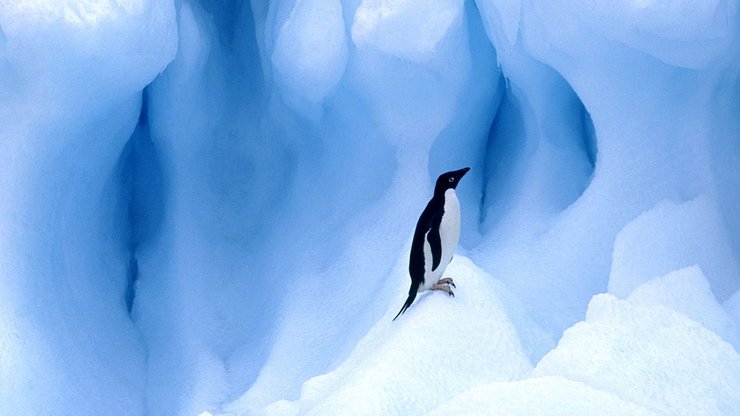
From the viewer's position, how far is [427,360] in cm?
150

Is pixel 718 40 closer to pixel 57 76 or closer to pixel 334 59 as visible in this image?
pixel 334 59

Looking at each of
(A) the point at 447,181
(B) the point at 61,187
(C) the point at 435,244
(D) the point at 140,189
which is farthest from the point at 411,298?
(D) the point at 140,189

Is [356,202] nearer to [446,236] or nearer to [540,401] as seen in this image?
[446,236]

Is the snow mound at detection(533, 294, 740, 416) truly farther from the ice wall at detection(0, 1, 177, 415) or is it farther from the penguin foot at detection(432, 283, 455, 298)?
the ice wall at detection(0, 1, 177, 415)

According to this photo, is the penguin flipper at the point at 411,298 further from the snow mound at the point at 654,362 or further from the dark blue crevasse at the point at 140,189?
the dark blue crevasse at the point at 140,189

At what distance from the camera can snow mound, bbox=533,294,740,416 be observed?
4.20 feet

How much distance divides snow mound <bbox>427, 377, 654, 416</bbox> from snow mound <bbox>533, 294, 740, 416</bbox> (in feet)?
0.26

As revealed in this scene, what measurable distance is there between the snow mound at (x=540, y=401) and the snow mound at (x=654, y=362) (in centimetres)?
8

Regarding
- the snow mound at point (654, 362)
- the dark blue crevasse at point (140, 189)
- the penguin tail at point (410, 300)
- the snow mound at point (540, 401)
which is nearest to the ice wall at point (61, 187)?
the dark blue crevasse at point (140, 189)

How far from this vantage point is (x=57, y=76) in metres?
1.93

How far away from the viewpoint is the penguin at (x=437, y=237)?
1.58 meters

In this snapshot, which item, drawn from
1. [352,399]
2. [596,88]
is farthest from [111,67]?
[596,88]

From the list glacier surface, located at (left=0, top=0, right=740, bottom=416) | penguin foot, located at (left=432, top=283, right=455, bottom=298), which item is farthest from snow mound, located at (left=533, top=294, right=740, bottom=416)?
penguin foot, located at (left=432, top=283, right=455, bottom=298)

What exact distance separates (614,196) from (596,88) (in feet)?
0.95
